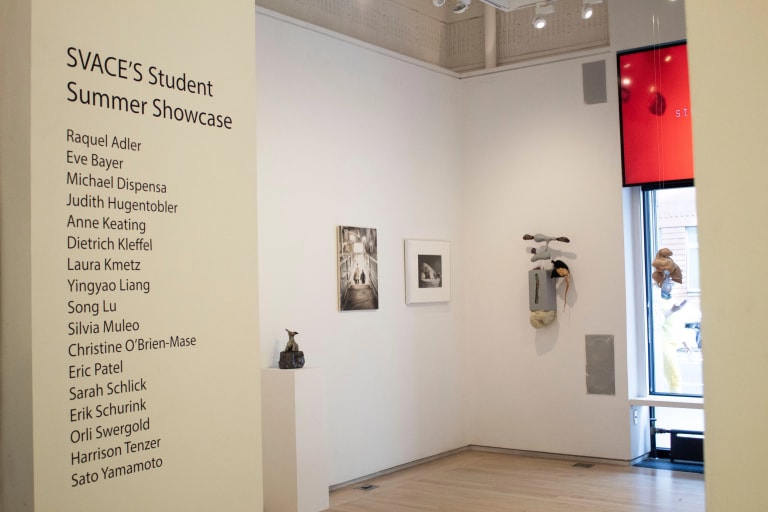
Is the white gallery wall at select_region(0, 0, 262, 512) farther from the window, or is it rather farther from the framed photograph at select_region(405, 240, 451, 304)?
the window

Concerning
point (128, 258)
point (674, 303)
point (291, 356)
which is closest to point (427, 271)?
point (291, 356)

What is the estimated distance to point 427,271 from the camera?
29.6 feet

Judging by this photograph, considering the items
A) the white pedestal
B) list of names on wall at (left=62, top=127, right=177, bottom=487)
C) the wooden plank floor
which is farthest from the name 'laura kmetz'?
the wooden plank floor

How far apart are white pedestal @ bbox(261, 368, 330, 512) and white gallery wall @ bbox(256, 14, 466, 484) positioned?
322mm

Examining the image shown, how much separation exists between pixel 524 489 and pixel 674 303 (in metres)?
2.79

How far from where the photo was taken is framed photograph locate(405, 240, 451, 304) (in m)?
8.73

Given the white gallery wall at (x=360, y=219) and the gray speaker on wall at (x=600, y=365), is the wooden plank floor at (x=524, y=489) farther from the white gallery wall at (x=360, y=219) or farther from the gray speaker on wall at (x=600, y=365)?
the gray speaker on wall at (x=600, y=365)

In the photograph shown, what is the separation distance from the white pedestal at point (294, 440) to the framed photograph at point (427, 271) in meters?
2.25

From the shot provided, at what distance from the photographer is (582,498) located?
7055mm

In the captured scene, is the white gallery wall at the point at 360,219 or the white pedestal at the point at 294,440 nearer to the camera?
the white pedestal at the point at 294,440

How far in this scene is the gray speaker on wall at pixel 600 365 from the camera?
857 centimetres

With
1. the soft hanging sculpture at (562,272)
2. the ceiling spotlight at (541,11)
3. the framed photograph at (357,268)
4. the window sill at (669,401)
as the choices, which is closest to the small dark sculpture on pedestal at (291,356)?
the framed photograph at (357,268)

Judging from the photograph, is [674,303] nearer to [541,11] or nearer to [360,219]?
[541,11]

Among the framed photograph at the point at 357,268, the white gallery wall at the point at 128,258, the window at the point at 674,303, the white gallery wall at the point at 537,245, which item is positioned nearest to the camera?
the white gallery wall at the point at 128,258
